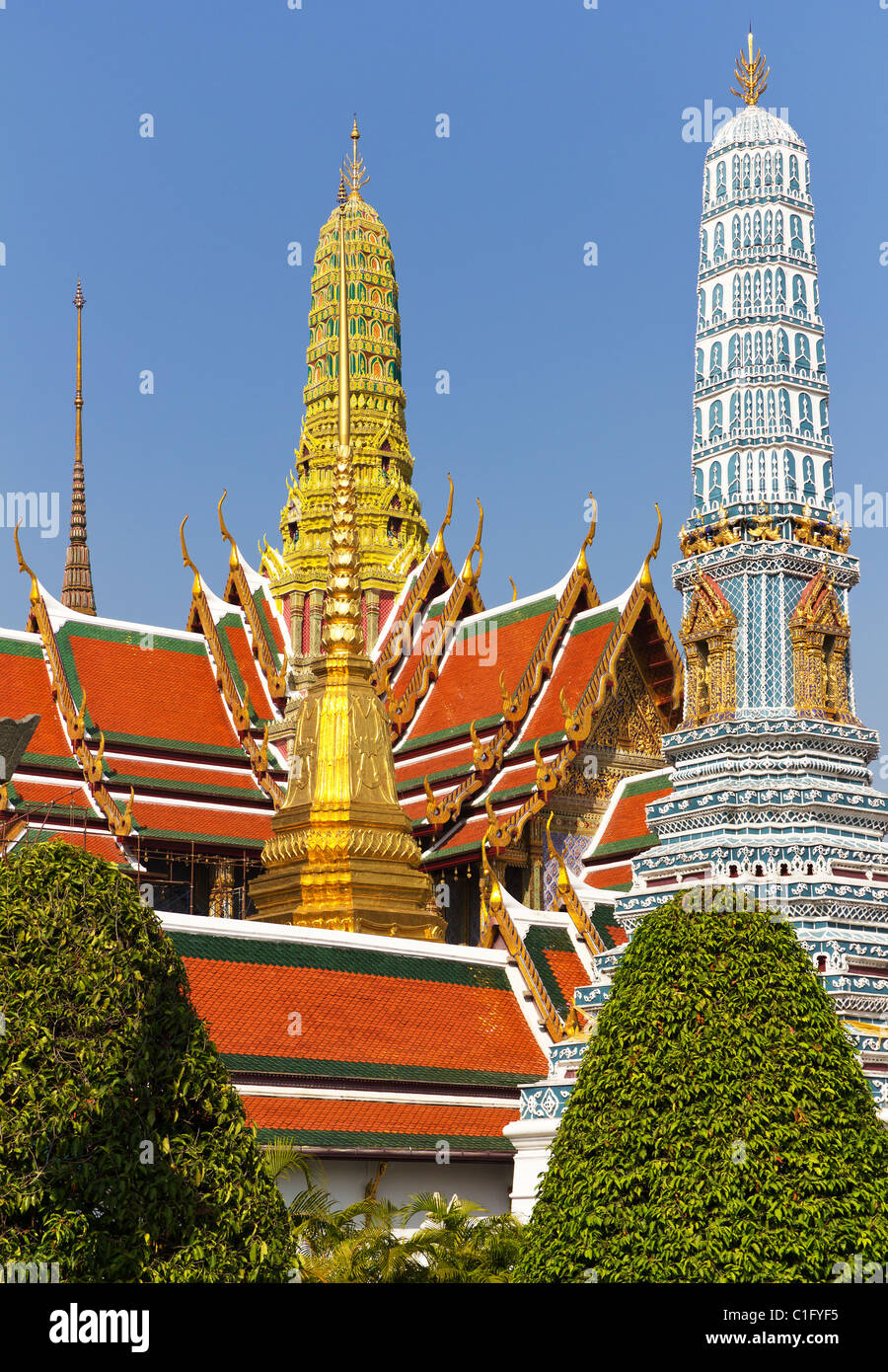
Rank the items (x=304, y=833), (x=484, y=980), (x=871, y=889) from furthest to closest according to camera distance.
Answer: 1. (x=304, y=833)
2. (x=484, y=980)
3. (x=871, y=889)

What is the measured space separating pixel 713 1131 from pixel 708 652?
7631 millimetres

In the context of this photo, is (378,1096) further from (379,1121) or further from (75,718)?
(75,718)

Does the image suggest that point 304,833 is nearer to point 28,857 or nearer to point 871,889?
point 871,889

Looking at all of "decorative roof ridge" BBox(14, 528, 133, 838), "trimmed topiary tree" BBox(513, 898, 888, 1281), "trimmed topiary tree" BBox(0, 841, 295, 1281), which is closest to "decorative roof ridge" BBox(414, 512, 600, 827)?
"decorative roof ridge" BBox(14, 528, 133, 838)

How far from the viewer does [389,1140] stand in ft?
60.5

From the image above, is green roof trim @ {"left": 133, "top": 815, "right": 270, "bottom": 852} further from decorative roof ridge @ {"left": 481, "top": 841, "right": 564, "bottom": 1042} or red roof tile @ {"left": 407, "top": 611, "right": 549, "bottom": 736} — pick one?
decorative roof ridge @ {"left": 481, "top": 841, "right": 564, "bottom": 1042}

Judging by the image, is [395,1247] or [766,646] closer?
[395,1247]

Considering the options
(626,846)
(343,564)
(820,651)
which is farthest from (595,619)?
(820,651)

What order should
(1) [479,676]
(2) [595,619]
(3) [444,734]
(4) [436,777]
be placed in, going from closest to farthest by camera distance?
(2) [595,619], (4) [436,777], (3) [444,734], (1) [479,676]

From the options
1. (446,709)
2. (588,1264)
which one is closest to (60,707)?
(446,709)

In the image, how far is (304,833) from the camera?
2417 cm

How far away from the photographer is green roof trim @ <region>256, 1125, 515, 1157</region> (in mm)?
17797
